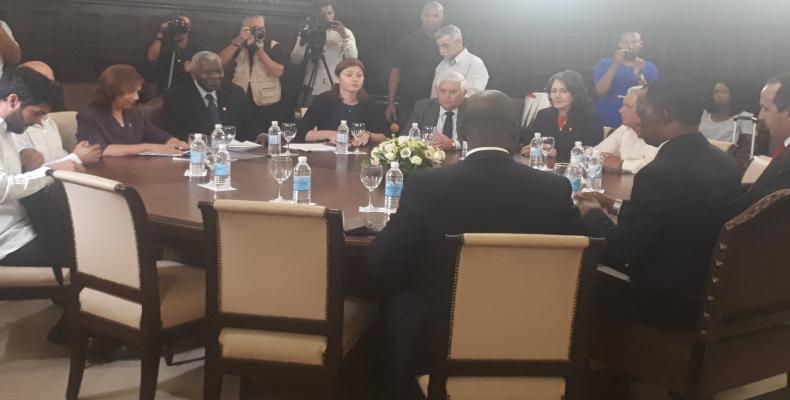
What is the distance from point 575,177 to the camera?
331 centimetres

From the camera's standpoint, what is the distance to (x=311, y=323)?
225 centimetres

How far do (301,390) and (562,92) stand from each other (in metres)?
2.49

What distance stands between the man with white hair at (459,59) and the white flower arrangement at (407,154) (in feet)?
8.31

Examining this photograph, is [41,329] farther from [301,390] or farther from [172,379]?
[301,390]

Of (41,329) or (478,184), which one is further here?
(41,329)

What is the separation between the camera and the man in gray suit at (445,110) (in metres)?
4.59

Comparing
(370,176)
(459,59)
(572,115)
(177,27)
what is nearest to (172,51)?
(177,27)

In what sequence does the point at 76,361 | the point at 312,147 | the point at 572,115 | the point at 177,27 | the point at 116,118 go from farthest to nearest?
the point at 177,27 → the point at 572,115 → the point at 312,147 → the point at 116,118 → the point at 76,361

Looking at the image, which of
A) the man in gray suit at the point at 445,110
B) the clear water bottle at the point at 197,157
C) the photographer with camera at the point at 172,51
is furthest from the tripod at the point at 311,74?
the clear water bottle at the point at 197,157

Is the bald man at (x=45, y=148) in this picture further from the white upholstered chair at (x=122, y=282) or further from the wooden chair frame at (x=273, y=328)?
the wooden chair frame at (x=273, y=328)

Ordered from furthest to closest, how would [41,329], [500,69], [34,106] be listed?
[500,69] → [41,329] → [34,106]

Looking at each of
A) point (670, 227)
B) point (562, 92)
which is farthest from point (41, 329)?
point (562, 92)

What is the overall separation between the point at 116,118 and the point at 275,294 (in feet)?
7.01

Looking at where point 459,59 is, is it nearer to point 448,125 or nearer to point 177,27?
point 448,125
